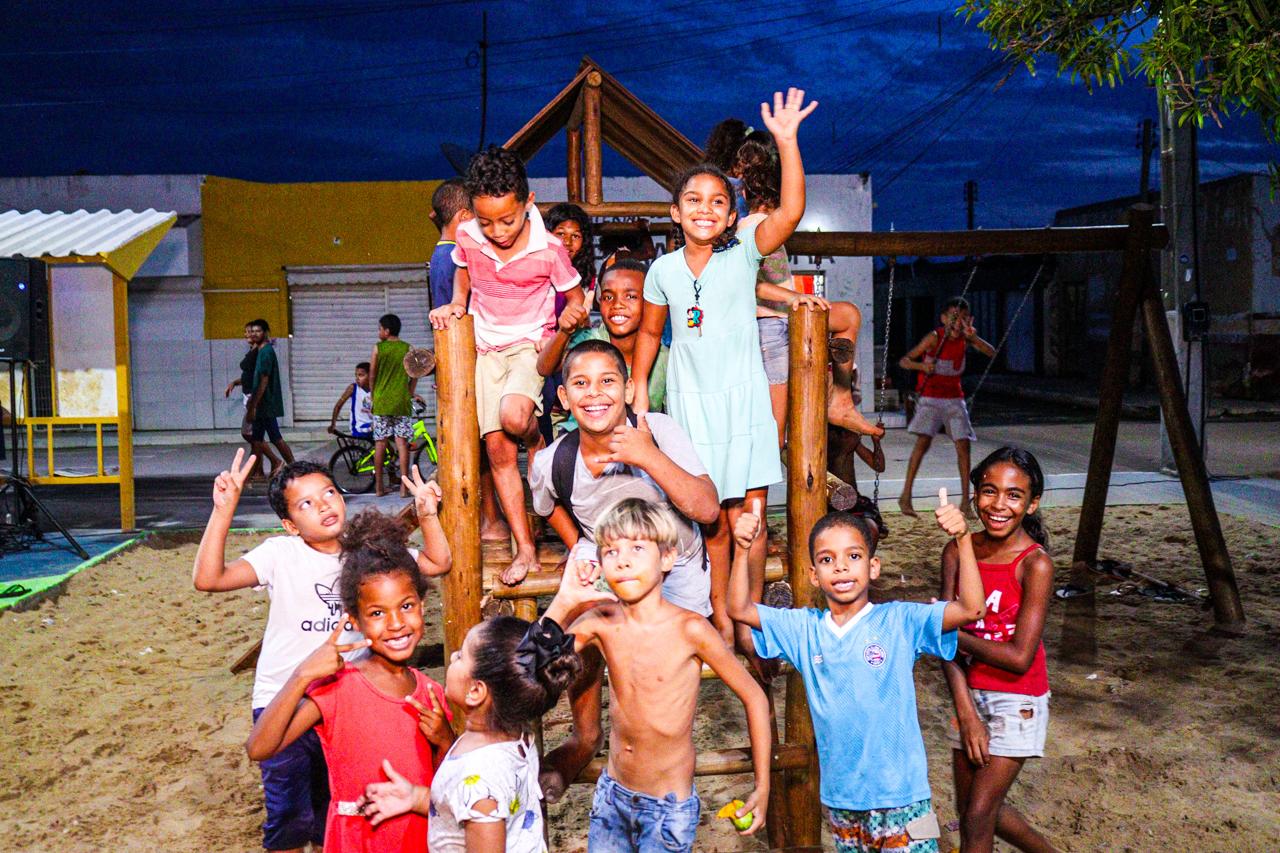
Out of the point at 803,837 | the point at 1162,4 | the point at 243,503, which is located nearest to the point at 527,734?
the point at 803,837

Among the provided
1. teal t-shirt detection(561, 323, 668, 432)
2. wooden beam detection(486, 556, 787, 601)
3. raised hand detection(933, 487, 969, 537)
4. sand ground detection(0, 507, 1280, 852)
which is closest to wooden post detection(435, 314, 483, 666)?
wooden beam detection(486, 556, 787, 601)

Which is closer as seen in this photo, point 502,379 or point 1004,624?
point 1004,624

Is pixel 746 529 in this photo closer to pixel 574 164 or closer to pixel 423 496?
pixel 423 496

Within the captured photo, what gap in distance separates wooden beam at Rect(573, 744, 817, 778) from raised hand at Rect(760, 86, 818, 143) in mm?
2100

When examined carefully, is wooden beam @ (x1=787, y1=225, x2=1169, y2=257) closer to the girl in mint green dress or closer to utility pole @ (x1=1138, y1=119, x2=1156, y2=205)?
the girl in mint green dress

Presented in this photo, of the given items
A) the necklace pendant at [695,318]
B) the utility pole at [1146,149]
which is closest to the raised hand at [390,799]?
the necklace pendant at [695,318]

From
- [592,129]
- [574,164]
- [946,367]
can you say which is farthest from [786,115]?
[946,367]

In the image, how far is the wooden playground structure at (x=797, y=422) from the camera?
12.5 feet

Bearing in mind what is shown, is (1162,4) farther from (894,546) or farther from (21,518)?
(21,518)

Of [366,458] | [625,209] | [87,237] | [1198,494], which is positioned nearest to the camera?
[1198,494]

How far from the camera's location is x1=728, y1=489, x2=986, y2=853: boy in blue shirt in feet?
9.52

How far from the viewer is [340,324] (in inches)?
807

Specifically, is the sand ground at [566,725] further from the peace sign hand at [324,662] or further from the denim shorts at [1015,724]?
the peace sign hand at [324,662]

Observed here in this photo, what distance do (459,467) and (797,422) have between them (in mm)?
1250
